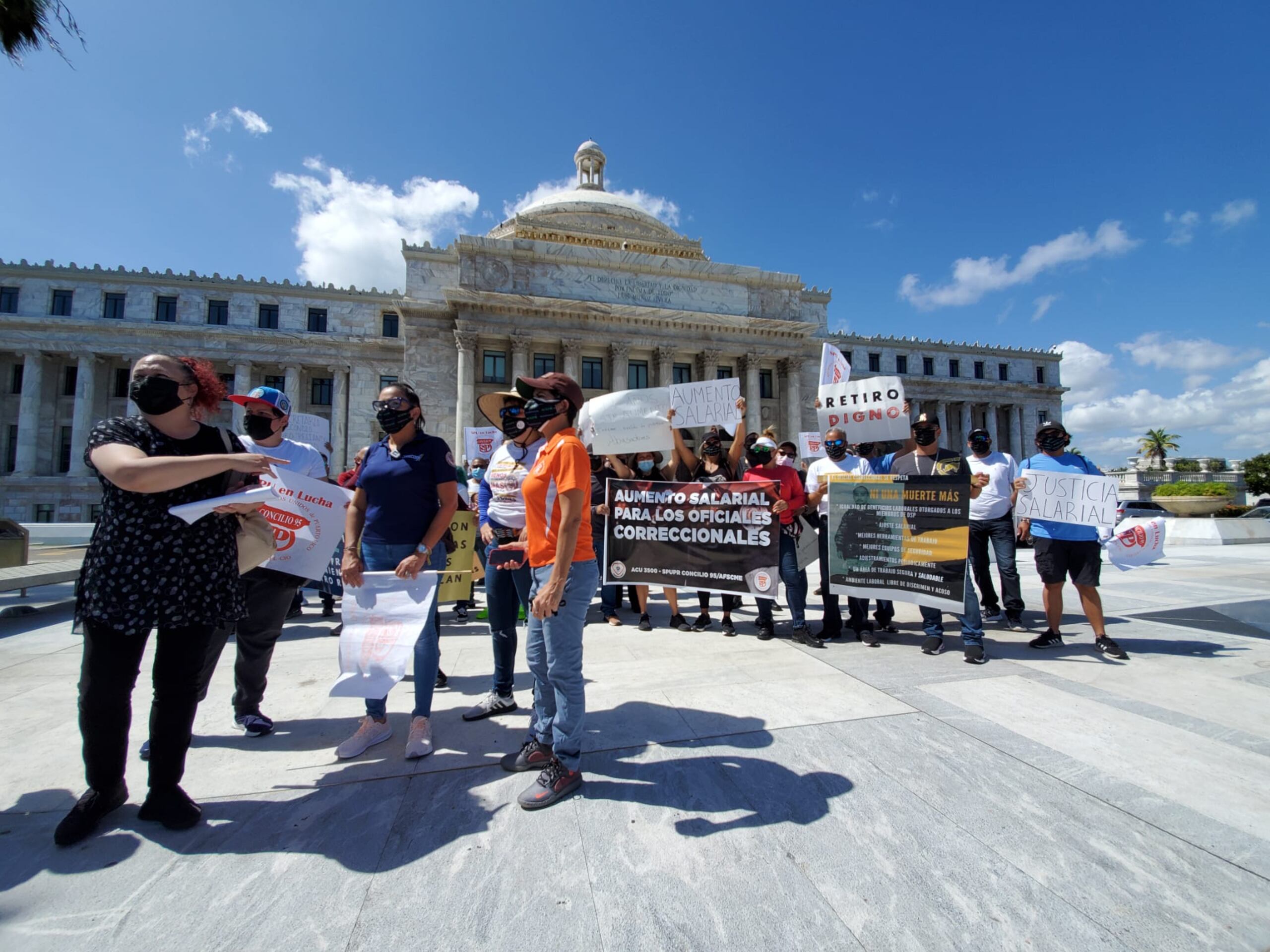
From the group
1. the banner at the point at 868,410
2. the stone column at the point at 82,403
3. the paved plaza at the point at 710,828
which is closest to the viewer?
the paved plaza at the point at 710,828

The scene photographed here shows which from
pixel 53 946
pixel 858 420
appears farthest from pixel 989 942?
pixel 858 420

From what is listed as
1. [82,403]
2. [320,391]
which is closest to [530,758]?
[320,391]

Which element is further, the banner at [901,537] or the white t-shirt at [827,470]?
the white t-shirt at [827,470]

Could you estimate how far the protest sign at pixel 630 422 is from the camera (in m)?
5.70

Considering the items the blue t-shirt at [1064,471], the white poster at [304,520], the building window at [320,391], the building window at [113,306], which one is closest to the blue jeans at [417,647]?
the white poster at [304,520]

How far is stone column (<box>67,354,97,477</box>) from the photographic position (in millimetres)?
34125

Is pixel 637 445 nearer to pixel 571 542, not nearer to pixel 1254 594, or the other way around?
pixel 571 542

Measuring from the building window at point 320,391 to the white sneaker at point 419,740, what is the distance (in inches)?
1602

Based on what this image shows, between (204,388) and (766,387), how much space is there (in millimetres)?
36173

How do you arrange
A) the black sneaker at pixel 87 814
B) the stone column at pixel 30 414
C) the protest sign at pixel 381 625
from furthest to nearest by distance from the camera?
the stone column at pixel 30 414 → the protest sign at pixel 381 625 → the black sneaker at pixel 87 814

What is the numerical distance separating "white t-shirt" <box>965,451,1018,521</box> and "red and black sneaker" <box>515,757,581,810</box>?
5.23 meters

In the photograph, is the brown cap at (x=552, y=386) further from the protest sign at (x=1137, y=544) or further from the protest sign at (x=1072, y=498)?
the protest sign at (x=1137, y=544)

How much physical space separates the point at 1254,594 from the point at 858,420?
6167mm

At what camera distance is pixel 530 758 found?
2742 millimetres
